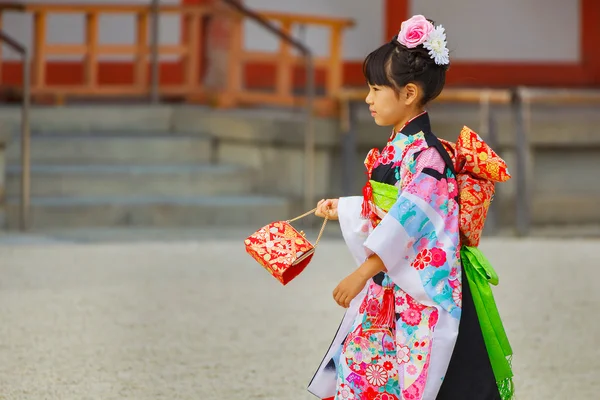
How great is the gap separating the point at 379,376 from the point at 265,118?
6558 millimetres

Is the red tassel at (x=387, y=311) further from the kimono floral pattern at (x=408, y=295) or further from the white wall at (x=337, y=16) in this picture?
the white wall at (x=337, y=16)

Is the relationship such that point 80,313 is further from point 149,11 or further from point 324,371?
point 149,11

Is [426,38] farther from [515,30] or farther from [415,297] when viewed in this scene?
[515,30]

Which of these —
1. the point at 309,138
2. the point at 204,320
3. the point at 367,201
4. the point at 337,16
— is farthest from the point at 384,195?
the point at 337,16

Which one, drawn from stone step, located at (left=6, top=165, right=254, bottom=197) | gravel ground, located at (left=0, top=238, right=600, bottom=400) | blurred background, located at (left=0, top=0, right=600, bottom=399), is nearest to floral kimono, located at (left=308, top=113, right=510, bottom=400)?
gravel ground, located at (left=0, top=238, right=600, bottom=400)

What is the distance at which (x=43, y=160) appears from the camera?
9602 millimetres

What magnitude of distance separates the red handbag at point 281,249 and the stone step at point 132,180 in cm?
626

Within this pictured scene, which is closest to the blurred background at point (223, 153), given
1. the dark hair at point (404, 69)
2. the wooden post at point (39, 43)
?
the wooden post at point (39, 43)

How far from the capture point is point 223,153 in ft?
32.4

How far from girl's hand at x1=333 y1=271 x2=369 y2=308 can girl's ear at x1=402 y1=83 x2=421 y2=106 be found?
421 mm

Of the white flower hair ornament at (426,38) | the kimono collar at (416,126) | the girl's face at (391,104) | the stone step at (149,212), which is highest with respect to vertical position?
the white flower hair ornament at (426,38)

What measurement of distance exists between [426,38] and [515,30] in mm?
10231

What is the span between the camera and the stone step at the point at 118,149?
9.65 m

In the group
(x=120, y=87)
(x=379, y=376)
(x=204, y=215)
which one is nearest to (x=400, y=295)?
(x=379, y=376)
